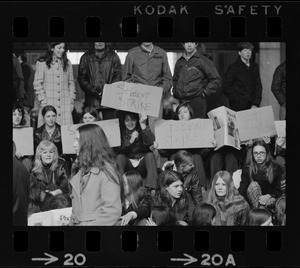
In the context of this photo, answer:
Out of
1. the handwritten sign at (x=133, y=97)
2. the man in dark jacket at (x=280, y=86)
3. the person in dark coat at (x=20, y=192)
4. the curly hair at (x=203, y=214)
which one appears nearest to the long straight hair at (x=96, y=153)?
the handwritten sign at (x=133, y=97)

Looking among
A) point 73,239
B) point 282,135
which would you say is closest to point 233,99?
point 282,135

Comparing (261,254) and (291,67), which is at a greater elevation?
(291,67)

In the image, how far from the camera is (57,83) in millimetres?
31391

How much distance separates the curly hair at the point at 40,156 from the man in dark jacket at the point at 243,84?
2.24m

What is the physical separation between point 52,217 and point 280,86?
10.7ft

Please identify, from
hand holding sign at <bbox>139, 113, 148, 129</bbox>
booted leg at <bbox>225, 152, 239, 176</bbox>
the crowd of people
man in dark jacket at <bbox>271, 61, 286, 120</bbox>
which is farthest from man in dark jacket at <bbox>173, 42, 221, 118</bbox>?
man in dark jacket at <bbox>271, 61, 286, 120</bbox>

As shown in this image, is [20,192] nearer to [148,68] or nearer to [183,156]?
[183,156]

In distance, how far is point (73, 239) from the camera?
31.3 meters

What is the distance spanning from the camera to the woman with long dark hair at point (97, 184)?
31.2 meters

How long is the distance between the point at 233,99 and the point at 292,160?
41.5 inches

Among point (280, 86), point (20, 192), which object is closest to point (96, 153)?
point (20, 192)

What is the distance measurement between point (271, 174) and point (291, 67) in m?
1.36

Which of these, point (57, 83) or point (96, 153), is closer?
point (96, 153)

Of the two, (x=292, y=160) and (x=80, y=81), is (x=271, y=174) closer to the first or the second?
(x=292, y=160)
